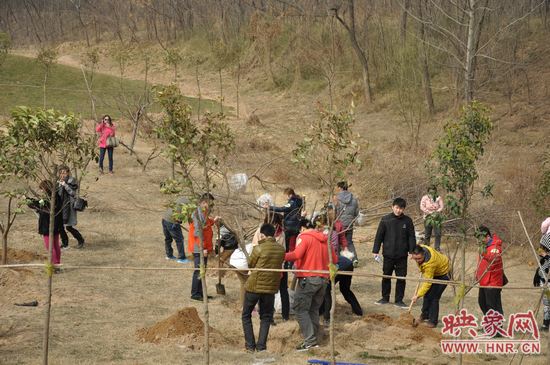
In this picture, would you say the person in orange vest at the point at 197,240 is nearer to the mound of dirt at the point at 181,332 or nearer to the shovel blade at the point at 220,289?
the shovel blade at the point at 220,289

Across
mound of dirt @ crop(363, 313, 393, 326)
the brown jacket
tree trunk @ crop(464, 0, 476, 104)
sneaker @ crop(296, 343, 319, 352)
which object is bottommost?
sneaker @ crop(296, 343, 319, 352)

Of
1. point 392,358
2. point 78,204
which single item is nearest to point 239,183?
point 78,204

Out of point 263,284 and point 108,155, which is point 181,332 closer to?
point 263,284

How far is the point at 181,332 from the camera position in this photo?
955 centimetres

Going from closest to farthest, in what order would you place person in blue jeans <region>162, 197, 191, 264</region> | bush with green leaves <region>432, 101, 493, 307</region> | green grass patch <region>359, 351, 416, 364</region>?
1. bush with green leaves <region>432, 101, 493, 307</region>
2. green grass patch <region>359, 351, 416, 364</region>
3. person in blue jeans <region>162, 197, 191, 264</region>

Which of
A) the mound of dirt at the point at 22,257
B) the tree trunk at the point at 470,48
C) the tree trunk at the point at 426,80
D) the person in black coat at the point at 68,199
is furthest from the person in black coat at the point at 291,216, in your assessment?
the tree trunk at the point at 426,80

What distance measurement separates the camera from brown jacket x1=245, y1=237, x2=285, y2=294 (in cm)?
893

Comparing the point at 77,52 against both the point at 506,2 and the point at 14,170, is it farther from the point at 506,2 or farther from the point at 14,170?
the point at 14,170

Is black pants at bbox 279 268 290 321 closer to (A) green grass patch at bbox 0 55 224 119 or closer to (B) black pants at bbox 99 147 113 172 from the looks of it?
(B) black pants at bbox 99 147 113 172

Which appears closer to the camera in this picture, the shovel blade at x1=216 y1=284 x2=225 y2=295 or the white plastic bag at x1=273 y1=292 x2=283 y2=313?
the white plastic bag at x1=273 y1=292 x2=283 y2=313

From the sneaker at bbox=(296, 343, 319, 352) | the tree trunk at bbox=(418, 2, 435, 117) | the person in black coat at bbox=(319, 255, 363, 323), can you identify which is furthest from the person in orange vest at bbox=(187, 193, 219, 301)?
the tree trunk at bbox=(418, 2, 435, 117)

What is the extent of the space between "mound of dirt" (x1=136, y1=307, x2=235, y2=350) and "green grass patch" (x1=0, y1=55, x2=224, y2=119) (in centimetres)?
2028

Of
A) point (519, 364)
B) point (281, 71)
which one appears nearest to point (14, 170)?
point (519, 364)

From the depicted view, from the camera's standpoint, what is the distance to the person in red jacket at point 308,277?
9.29m
